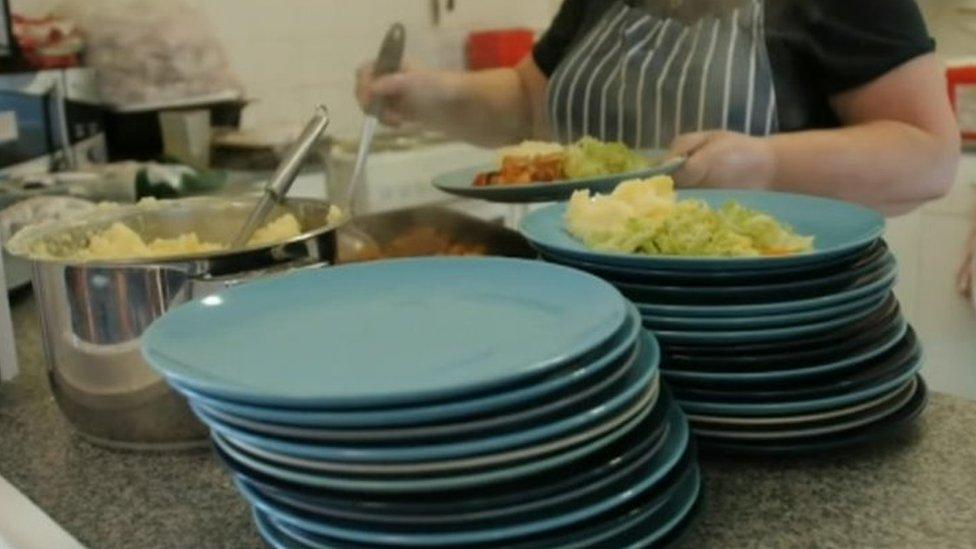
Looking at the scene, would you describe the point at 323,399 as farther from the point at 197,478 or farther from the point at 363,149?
the point at 363,149

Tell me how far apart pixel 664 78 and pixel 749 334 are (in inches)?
26.3

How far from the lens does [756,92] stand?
3.70ft

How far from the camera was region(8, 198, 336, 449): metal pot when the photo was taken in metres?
0.63

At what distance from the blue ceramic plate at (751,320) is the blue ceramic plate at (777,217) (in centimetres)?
3

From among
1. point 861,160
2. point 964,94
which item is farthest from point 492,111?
point 964,94

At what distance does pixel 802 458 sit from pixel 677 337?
0.11 metres

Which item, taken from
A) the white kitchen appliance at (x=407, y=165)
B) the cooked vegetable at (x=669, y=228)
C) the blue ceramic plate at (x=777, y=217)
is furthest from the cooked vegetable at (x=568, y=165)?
the white kitchen appliance at (x=407, y=165)

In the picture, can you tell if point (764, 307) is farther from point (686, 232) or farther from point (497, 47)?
point (497, 47)

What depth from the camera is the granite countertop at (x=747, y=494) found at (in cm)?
54

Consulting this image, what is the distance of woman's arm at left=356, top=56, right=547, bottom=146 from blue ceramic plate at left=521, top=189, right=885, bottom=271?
1.87 ft

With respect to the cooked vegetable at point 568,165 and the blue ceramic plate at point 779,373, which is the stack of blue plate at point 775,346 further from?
the cooked vegetable at point 568,165

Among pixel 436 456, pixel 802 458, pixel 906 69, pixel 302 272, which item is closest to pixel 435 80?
pixel 906 69

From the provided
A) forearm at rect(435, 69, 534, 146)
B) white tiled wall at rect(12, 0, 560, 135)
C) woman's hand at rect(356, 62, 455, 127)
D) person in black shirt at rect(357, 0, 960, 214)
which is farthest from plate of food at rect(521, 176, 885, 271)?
white tiled wall at rect(12, 0, 560, 135)

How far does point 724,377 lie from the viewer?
594 mm
